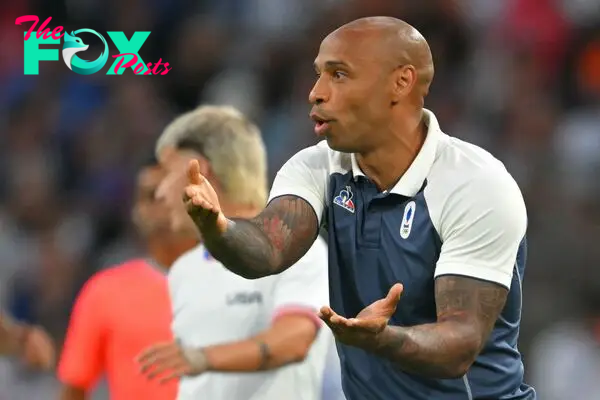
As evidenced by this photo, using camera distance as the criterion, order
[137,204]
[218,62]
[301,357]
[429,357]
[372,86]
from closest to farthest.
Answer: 1. [429,357]
2. [372,86]
3. [301,357]
4. [137,204]
5. [218,62]

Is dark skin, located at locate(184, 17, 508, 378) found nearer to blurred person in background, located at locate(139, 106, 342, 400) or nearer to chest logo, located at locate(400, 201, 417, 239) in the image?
chest logo, located at locate(400, 201, 417, 239)

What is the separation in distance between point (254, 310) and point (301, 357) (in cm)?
27

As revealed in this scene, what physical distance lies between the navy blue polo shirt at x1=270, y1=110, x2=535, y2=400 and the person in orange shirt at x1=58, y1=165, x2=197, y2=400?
5.12ft

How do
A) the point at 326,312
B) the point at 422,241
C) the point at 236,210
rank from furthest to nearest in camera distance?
the point at 236,210, the point at 422,241, the point at 326,312

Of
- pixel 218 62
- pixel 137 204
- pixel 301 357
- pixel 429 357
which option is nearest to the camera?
pixel 429 357

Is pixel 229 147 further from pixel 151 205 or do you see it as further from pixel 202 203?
pixel 202 203

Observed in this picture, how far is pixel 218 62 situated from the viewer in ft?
30.0

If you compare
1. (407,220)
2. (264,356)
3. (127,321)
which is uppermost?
(407,220)

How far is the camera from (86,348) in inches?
213

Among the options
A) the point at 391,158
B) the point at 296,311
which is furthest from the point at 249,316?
the point at 391,158

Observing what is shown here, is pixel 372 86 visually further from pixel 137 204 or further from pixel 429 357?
pixel 137 204

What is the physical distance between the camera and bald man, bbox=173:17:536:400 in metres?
3.62

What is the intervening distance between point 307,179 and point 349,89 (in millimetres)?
317

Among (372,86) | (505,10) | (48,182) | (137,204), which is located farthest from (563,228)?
(372,86)
